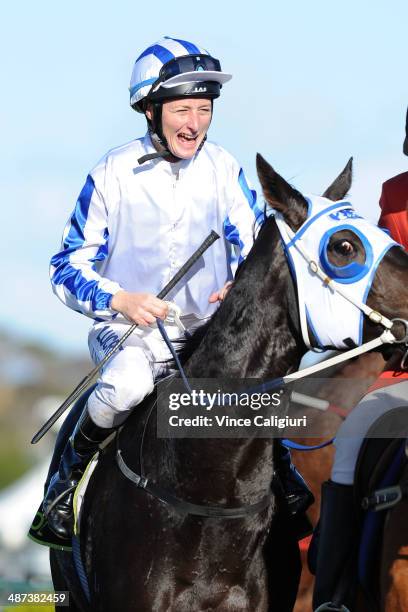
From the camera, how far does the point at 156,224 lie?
21.5ft

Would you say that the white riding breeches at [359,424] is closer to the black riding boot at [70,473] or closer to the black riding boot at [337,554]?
the black riding boot at [337,554]

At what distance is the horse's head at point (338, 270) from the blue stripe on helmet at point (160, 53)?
1424mm

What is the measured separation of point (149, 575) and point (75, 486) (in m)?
0.95

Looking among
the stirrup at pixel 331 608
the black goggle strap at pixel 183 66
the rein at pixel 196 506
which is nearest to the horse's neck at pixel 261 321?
the rein at pixel 196 506

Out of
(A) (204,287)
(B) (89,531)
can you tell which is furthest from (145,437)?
(A) (204,287)

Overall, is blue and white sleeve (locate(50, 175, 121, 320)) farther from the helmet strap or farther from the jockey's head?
the jockey's head

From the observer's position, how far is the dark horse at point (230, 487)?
5.47 m

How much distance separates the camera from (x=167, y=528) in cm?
569

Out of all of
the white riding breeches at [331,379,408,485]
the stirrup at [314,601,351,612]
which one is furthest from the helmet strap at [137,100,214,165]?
the stirrup at [314,601,351,612]

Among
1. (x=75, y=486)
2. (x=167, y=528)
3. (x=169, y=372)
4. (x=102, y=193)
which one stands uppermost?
(x=102, y=193)

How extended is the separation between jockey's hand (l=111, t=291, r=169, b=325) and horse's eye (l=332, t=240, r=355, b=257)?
2.96 ft

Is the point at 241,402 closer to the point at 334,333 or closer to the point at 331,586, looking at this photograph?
A: the point at 334,333

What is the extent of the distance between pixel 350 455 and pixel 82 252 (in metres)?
1.86

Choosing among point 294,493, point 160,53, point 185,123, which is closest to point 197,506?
point 294,493
